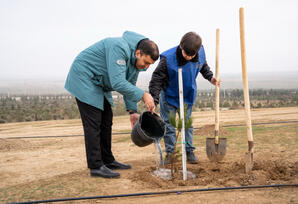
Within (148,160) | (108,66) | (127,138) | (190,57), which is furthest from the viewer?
(127,138)

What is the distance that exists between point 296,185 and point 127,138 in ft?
14.9

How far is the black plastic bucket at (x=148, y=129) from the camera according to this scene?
11.3ft

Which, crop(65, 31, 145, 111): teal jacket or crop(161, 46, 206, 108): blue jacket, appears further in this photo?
crop(161, 46, 206, 108): blue jacket

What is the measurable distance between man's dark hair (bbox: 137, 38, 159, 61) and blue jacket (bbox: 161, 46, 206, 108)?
2.24 ft

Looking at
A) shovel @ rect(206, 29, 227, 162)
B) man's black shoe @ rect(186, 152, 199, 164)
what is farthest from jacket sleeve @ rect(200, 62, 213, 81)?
man's black shoe @ rect(186, 152, 199, 164)

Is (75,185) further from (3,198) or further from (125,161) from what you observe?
(125,161)

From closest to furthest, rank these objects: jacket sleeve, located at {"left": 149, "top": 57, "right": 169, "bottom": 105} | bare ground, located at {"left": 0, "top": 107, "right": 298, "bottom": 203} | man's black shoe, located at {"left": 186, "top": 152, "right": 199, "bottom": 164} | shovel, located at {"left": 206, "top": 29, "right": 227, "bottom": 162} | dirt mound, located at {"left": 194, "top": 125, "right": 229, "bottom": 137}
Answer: bare ground, located at {"left": 0, "top": 107, "right": 298, "bottom": 203}, jacket sleeve, located at {"left": 149, "top": 57, "right": 169, "bottom": 105}, shovel, located at {"left": 206, "top": 29, "right": 227, "bottom": 162}, man's black shoe, located at {"left": 186, "top": 152, "right": 199, "bottom": 164}, dirt mound, located at {"left": 194, "top": 125, "right": 229, "bottom": 137}

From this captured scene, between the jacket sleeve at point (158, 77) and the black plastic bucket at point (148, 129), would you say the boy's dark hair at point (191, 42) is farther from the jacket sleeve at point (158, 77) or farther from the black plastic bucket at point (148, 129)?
the black plastic bucket at point (148, 129)

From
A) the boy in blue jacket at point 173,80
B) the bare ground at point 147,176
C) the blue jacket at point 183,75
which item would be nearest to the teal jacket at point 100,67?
the boy in blue jacket at point 173,80

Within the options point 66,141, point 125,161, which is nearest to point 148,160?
point 125,161

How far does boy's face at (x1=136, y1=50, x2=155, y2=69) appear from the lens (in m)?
3.32

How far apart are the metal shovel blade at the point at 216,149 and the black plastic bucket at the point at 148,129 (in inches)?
35.0

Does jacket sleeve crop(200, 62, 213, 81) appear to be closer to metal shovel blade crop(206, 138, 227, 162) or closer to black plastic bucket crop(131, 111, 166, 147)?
metal shovel blade crop(206, 138, 227, 162)

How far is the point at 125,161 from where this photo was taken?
4746 millimetres
